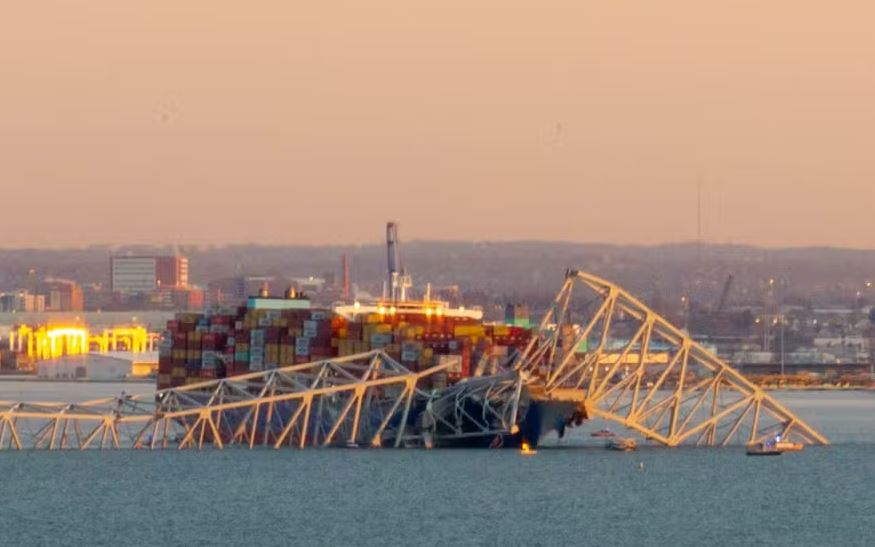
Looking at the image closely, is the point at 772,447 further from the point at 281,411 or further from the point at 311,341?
the point at 311,341

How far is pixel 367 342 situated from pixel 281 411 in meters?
5.31

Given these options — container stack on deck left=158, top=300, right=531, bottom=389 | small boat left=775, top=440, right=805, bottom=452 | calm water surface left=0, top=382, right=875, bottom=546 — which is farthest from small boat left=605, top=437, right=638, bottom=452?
small boat left=775, top=440, right=805, bottom=452

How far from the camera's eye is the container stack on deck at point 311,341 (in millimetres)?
115750

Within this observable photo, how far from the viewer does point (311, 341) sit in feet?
404

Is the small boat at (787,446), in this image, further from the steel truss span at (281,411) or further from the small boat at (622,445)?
the steel truss span at (281,411)

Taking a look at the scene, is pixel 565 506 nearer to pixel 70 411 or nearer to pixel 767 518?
pixel 767 518

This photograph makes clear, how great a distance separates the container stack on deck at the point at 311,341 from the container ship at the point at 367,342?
0.16ft

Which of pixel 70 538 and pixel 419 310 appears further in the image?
pixel 419 310

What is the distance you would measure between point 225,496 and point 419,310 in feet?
149

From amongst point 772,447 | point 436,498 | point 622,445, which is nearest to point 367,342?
point 622,445

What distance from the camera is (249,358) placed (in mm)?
126438

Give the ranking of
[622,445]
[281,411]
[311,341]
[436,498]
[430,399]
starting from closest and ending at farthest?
[436,498]
[430,399]
[622,445]
[281,411]
[311,341]

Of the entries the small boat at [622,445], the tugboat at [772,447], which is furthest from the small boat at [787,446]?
the small boat at [622,445]

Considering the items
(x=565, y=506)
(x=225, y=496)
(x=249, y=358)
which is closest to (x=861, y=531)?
(x=565, y=506)
